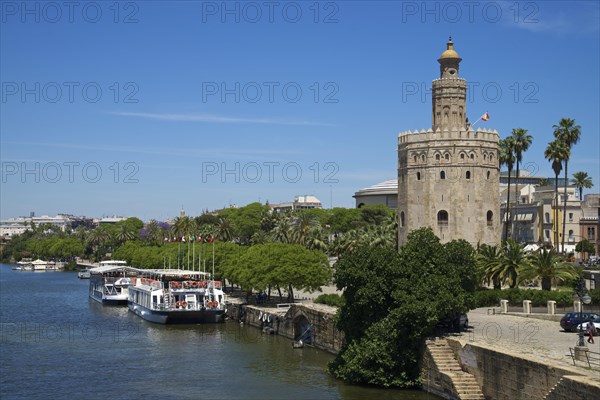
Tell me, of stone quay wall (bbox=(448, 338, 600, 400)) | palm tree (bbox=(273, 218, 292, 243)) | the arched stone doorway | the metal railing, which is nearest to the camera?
stone quay wall (bbox=(448, 338, 600, 400))

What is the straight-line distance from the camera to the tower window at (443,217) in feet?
205

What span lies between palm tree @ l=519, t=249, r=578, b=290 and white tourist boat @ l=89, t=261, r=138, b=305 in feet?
143

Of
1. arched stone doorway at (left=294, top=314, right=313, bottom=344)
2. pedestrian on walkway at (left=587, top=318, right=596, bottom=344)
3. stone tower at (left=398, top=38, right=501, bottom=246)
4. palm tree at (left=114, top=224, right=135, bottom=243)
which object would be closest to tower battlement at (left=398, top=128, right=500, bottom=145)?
stone tower at (left=398, top=38, right=501, bottom=246)

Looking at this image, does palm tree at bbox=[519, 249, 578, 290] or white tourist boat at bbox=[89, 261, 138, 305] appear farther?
white tourist boat at bbox=[89, 261, 138, 305]

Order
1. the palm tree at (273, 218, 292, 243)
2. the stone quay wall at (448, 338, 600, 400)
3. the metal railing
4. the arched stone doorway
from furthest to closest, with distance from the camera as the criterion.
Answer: the palm tree at (273, 218, 292, 243) < the arched stone doorway < the metal railing < the stone quay wall at (448, 338, 600, 400)

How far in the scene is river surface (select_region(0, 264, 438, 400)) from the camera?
3675 centimetres

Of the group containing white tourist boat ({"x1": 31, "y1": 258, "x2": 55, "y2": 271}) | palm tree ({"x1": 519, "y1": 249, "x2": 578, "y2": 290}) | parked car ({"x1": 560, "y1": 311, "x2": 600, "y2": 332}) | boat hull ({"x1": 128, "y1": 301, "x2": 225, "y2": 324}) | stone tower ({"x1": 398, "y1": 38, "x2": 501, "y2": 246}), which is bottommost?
white tourist boat ({"x1": 31, "y1": 258, "x2": 55, "y2": 271})

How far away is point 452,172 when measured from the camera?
203ft

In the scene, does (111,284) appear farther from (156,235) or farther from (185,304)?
(156,235)

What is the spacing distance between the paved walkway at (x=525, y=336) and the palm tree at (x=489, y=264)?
7.82 meters

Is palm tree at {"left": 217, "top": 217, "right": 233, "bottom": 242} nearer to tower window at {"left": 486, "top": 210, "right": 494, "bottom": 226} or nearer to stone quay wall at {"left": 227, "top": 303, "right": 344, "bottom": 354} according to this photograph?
stone quay wall at {"left": 227, "top": 303, "right": 344, "bottom": 354}

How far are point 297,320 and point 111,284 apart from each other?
3963 cm

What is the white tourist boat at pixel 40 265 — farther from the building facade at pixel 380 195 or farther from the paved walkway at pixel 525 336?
the paved walkway at pixel 525 336

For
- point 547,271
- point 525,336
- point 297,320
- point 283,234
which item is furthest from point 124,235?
point 525,336
